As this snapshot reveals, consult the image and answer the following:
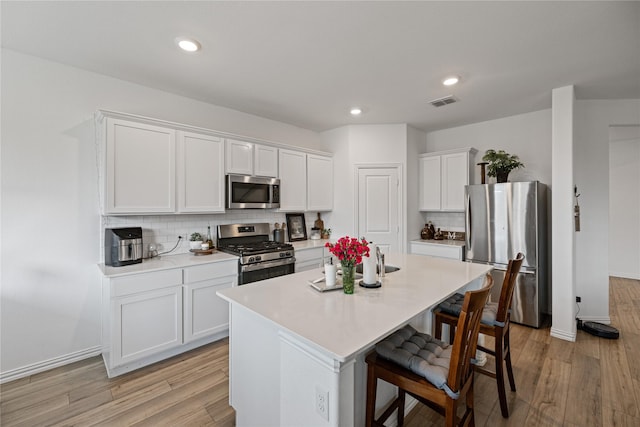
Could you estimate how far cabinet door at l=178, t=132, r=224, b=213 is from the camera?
3.00 metres

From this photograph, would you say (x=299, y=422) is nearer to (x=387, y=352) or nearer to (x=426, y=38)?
(x=387, y=352)

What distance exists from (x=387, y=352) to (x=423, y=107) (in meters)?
3.14

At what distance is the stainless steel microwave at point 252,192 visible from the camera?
3387mm

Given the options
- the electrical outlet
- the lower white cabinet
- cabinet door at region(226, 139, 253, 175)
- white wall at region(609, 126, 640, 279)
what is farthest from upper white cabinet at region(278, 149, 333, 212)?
white wall at region(609, 126, 640, 279)

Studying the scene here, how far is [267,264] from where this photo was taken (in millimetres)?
3287

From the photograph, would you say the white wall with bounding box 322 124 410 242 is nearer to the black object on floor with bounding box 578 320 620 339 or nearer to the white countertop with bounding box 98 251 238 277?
the white countertop with bounding box 98 251 238 277

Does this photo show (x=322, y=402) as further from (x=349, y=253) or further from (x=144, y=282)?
(x=144, y=282)

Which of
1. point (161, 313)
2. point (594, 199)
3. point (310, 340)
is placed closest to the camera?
point (310, 340)

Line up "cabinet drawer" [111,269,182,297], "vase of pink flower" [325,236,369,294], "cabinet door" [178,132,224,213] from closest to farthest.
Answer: "vase of pink flower" [325,236,369,294], "cabinet drawer" [111,269,182,297], "cabinet door" [178,132,224,213]

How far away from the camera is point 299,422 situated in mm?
1301

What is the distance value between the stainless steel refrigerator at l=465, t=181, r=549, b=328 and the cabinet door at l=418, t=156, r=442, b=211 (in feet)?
2.22

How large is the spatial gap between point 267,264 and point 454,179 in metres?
2.96

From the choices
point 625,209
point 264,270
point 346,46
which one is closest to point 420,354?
point 264,270

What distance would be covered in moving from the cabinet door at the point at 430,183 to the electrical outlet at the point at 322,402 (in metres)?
3.82
